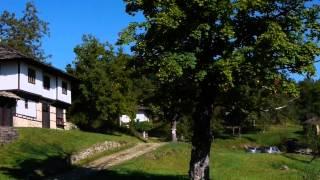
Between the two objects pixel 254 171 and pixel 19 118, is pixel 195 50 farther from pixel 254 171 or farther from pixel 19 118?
pixel 19 118

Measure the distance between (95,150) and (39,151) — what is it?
7.97 metres

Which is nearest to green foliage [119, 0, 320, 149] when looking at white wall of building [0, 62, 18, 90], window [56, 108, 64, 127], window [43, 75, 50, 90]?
white wall of building [0, 62, 18, 90]

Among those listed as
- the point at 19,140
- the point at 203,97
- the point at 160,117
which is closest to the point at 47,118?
the point at 19,140

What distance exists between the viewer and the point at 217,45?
22.5 meters

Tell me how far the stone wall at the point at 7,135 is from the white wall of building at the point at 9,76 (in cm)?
1415

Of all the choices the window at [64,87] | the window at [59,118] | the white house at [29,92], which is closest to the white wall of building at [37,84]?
the white house at [29,92]

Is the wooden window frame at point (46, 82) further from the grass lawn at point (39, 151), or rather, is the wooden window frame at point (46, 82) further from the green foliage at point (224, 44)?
the green foliage at point (224, 44)

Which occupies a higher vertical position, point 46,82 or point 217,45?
point 46,82

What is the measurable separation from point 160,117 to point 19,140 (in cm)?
1572

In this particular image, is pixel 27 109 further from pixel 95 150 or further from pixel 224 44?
pixel 224 44

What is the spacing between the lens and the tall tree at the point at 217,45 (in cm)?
2138

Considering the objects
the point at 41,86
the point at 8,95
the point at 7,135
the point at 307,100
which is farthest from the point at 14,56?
the point at 307,100

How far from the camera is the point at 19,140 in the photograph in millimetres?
39938

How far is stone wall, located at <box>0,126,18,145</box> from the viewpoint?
3866 cm
